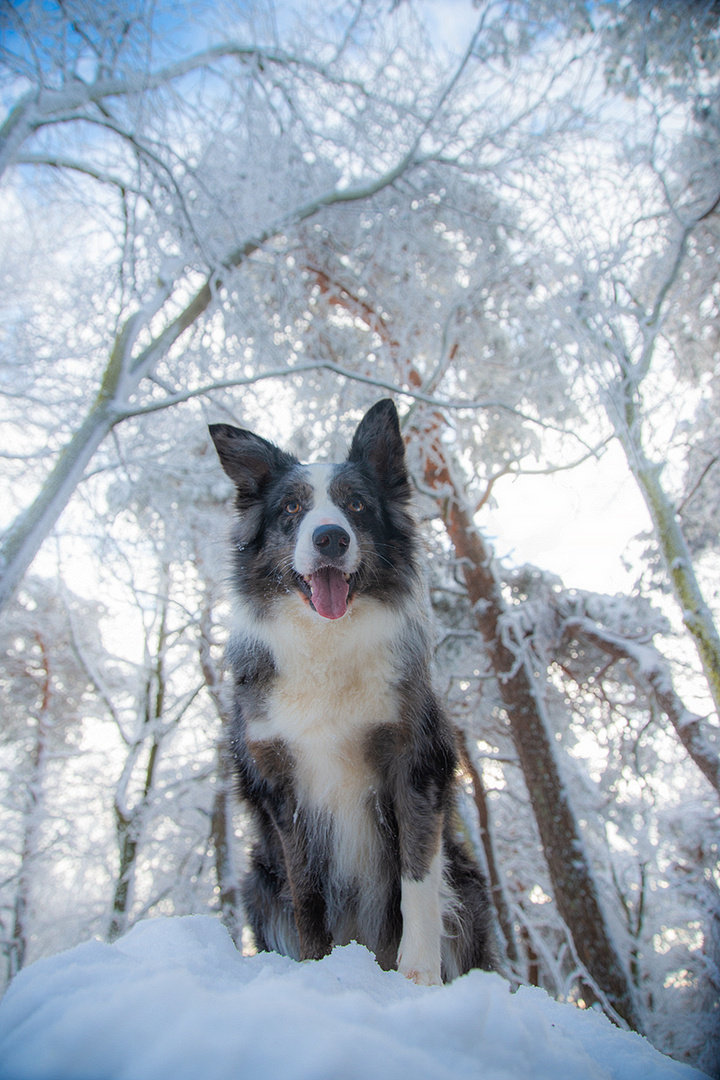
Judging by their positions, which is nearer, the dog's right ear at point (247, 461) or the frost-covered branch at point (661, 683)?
the dog's right ear at point (247, 461)

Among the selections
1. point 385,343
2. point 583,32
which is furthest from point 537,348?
point 583,32

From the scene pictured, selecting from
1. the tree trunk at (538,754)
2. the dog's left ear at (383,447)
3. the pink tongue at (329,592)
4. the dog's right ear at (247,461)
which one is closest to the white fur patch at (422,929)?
the pink tongue at (329,592)

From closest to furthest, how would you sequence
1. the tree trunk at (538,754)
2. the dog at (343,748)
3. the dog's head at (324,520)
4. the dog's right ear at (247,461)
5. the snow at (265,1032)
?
the snow at (265,1032)
the dog at (343,748)
the dog's head at (324,520)
the dog's right ear at (247,461)
the tree trunk at (538,754)

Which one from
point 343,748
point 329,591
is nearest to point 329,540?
point 329,591

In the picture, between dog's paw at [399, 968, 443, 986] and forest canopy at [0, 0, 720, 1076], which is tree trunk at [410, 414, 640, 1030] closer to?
forest canopy at [0, 0, 720, 1076]

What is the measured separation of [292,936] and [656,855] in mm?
6269

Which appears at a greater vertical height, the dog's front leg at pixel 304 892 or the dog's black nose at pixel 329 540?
the dog's black nose at pixel 329 540

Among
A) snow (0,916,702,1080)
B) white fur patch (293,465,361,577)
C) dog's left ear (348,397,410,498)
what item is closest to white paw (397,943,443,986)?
snow (0,916,702,1080)

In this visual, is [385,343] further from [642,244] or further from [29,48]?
[29,48]

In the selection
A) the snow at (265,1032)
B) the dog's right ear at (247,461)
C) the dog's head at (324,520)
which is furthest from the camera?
the dog's right ear at (247,461)

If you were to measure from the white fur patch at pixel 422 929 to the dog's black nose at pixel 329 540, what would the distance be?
123 cm

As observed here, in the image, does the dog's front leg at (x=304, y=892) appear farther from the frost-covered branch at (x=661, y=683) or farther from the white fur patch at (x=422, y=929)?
the frost-covered branch at (x=661, y=683)

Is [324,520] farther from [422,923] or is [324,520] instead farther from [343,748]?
[422,923]

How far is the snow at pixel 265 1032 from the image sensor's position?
2.52 ft
